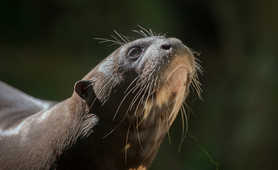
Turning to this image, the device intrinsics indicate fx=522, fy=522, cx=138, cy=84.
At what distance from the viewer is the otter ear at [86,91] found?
2610mm

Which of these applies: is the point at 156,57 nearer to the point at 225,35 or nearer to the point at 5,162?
the point at 5,162

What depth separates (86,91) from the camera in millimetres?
2650

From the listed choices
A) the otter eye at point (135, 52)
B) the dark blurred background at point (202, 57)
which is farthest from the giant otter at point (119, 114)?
the dark blurred background at point (202, 57)

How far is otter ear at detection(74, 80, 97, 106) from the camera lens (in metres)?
2.61

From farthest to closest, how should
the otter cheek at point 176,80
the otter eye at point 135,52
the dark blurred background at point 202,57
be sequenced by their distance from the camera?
the dark blurred background at point 202,57 → the otter eye at point 135,52 → the otter cheek at point 176,80

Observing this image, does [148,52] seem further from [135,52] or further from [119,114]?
[119,114]

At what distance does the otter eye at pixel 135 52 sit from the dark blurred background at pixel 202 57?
3368mm

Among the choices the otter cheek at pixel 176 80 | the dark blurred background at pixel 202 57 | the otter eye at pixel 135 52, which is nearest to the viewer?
the otter cheek at pixel 176 80

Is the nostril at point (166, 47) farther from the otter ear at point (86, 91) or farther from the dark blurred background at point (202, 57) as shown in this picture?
the dark blurred background at point (202, 57)

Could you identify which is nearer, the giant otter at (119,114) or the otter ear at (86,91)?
the giant otter at (119,114)

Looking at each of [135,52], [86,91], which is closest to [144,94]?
[135,52]

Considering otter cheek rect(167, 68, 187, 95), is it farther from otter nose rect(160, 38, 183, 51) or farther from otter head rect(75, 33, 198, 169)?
otter nose rect(160, 38, 183, 51)

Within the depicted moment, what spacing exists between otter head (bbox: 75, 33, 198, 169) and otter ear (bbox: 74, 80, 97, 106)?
26 mm

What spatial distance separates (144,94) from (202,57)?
4.76 metres
